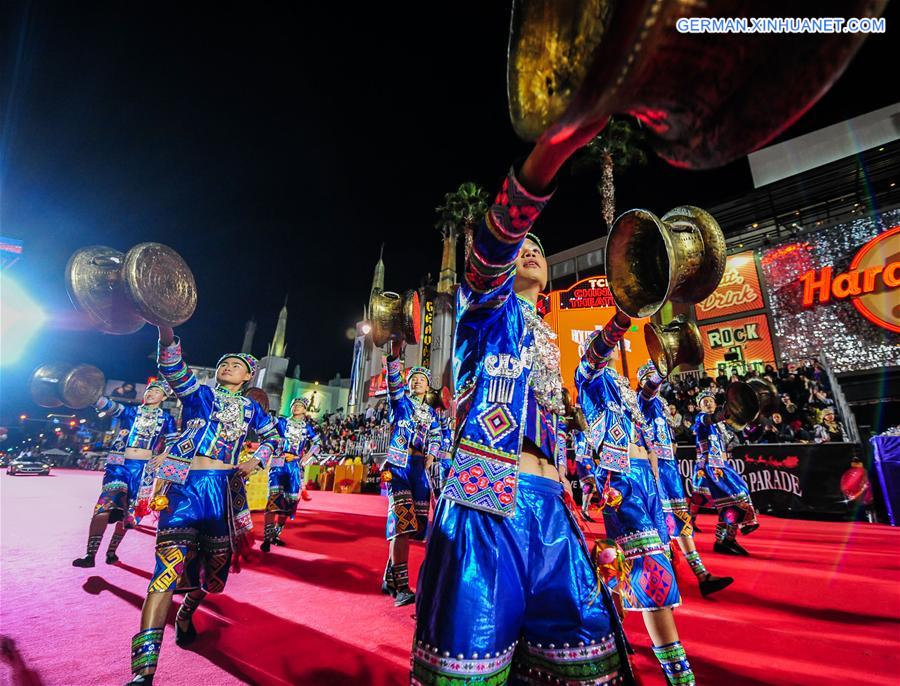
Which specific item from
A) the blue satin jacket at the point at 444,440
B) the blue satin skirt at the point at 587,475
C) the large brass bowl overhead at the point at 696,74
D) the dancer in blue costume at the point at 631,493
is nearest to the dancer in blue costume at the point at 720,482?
the dancer in blue costume at the point at 631,493

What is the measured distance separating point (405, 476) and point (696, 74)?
5.49 metres

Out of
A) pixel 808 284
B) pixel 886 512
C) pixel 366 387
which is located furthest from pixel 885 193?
pixel 366 387

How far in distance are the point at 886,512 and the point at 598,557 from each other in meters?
14.0

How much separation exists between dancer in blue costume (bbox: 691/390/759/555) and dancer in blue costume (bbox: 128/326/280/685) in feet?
22.6

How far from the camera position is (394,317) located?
304 centimetres

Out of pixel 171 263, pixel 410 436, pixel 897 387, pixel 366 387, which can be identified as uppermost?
pixel 366 387

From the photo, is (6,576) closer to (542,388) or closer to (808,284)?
(542,388)

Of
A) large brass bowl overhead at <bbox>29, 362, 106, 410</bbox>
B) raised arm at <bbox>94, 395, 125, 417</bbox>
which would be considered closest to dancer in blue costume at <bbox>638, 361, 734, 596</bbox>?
large brass bowl overhead at <bbox>29, 362, 106, 410</bbox>

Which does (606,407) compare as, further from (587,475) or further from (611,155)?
(611,155)

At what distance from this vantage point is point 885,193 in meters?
20.0

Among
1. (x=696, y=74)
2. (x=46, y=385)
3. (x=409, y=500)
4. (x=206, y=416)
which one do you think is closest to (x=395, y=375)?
(x=206, y=416)

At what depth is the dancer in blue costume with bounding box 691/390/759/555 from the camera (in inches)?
258

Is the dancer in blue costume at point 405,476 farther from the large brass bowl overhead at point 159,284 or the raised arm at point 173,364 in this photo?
the large brass bowl overhead at point 159,284

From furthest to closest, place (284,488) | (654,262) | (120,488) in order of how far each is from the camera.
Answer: (284,488)
(120,488)
(654,262)
